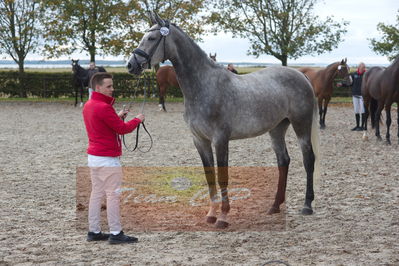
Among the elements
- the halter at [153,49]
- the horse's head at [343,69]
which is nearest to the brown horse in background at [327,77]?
the horse's head at [343,69]

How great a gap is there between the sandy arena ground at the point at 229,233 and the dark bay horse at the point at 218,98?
62 cm

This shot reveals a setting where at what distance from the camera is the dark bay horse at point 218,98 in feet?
16.9

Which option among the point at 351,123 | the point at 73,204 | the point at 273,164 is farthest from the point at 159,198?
the point at 351,123

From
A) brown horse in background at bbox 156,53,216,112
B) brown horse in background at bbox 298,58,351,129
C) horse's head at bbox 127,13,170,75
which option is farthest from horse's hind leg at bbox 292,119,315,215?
brown horse in background at bbox 156,53,216,112

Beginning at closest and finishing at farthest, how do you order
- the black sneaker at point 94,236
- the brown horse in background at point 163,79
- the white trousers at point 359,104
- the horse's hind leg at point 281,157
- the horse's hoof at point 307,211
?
the black sneaker at point 94,236, the horse's hoof at point 307,211, the horse's hind leg at point 281,157, the white trousers at point 359,104, the brown horse in background at point 163,79

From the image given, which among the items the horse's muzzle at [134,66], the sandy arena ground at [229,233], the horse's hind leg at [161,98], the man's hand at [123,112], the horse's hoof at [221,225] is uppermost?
the horse's muzzle at [134,66]

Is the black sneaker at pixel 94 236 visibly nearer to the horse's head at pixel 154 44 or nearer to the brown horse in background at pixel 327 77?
the horse's head at pixel 154 44

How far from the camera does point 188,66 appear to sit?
5262 mm

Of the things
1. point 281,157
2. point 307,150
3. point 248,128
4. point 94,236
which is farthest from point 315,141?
point 94,236

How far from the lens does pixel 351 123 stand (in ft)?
55.0

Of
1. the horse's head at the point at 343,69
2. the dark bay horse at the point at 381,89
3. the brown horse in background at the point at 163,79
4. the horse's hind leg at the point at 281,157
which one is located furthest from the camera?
the brown horse in background at the point at 163,79

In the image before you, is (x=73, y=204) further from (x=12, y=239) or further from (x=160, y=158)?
(x=160, y=158)

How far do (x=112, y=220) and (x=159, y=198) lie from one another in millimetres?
1918

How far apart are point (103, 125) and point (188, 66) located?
1154 mm
